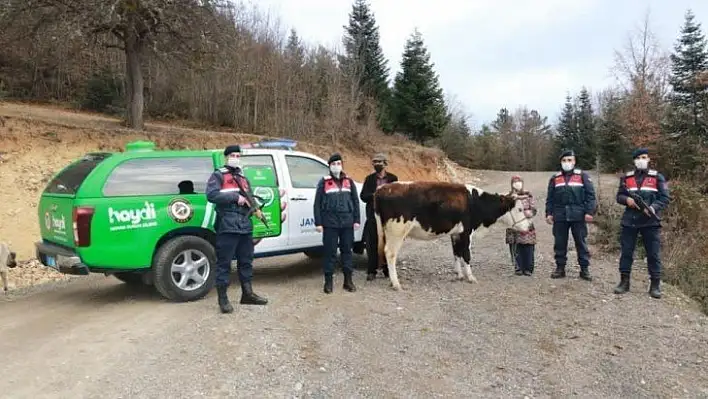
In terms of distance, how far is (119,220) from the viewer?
21.7 ft

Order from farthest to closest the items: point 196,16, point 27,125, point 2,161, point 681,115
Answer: point 681,115 < point 196,16 < point 27,125 < point 2,161

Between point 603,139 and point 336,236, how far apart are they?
1687 inches

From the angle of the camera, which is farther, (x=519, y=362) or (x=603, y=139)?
(x=603, y=139)

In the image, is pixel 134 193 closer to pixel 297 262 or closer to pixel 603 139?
pixel 297 262

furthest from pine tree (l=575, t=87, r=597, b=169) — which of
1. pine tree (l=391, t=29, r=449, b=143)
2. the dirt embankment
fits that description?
the dirt embankment

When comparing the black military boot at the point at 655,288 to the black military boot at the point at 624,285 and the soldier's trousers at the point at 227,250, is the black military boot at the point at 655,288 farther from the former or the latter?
the soldier's trousers at the point at 227,250

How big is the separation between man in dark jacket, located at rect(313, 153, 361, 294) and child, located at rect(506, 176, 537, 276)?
9.44 feet

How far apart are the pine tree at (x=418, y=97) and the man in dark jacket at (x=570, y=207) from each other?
32.5 meters

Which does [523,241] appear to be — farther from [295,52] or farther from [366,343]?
[295,52]

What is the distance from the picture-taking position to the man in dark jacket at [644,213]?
7.45 m

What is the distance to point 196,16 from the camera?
1988cm

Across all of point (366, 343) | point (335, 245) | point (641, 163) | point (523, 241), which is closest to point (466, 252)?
point (523, 241)

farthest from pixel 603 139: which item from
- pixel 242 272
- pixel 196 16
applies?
pixel 242 272

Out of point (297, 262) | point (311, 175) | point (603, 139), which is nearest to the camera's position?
point (311, 175)
